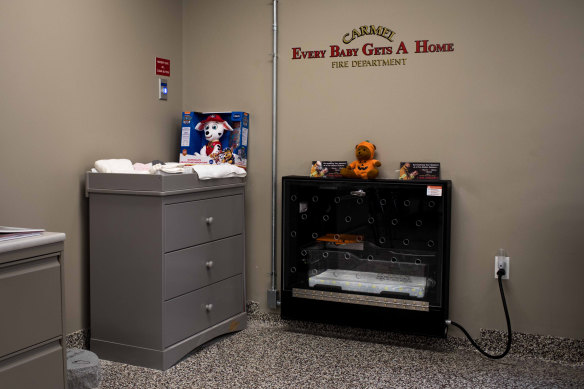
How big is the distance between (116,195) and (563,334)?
2242 mm

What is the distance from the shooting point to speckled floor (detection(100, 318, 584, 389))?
2453 millimetres

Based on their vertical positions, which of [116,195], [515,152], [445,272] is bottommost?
[445,272]

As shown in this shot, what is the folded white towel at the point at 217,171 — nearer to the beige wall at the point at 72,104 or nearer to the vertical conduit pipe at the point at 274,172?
the vertical conduit pipe at the point at 274,172

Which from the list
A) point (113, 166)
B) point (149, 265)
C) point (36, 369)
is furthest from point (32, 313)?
point (113, 166)

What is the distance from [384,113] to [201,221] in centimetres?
112

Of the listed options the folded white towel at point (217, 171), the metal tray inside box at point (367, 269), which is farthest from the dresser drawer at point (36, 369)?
the metal tray inside box at point (367, 269)

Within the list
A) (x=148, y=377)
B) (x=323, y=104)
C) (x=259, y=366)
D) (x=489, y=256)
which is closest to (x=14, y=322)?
Answer: (x=148, y=377)

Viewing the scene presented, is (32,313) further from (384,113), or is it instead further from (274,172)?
(384,113)

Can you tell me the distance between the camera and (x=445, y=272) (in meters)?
2.73

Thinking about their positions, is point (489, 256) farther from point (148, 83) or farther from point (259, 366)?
point (148, 83)

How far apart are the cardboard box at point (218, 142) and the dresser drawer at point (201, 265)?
476 mm

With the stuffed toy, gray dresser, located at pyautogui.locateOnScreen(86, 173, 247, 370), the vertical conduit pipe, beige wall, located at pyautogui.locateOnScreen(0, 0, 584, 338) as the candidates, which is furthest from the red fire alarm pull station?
the stuffed toy

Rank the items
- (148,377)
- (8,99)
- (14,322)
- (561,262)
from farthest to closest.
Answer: (561,262)
(148,377)
(8,99)
(14,322)

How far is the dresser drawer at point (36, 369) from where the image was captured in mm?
1791
